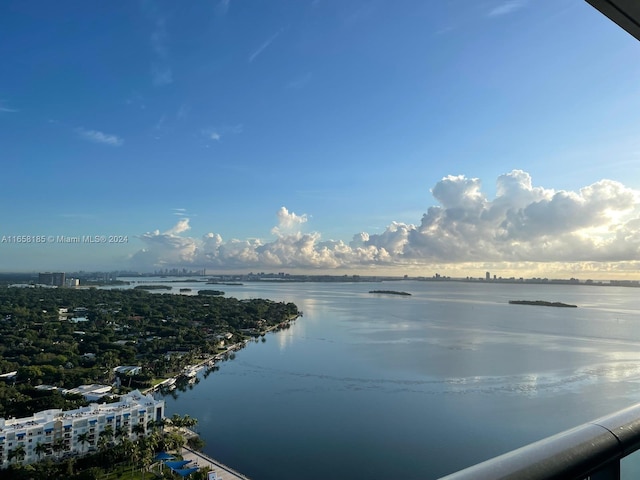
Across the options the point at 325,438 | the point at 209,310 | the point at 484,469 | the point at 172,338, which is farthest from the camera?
the point at 209,310

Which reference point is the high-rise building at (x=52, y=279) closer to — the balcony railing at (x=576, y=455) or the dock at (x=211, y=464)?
the dock at (x=211, y=464)

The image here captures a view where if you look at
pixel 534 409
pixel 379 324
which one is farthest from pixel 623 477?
pixel 379 324

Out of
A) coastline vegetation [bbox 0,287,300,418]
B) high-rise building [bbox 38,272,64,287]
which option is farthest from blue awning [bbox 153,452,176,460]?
high-rise building [bbox 38,272,64,287]

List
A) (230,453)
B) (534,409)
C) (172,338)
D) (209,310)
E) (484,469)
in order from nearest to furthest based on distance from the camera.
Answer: (484,469)
(230,453)
(534,409)
(172,338)
(209,310)

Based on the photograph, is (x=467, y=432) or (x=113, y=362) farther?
(x=113, y=362)

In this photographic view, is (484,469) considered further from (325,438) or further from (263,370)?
(263,370)

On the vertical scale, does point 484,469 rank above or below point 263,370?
above
